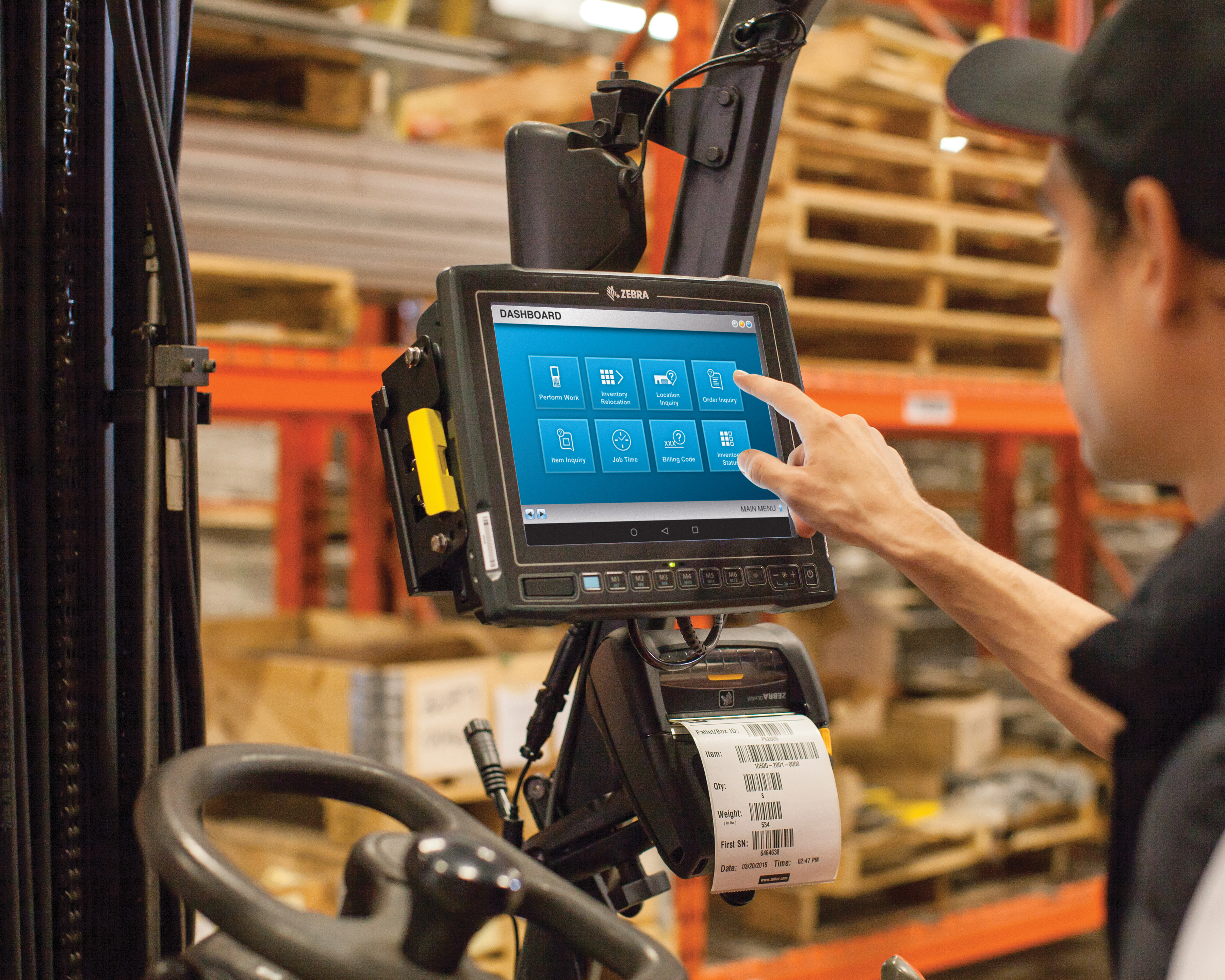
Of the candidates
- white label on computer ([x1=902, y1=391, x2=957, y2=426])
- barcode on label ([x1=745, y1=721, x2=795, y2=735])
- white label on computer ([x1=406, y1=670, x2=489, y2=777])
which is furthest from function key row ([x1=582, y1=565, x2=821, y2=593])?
white label on computer ([x1=902, y1=391, x2=957, y2=426])

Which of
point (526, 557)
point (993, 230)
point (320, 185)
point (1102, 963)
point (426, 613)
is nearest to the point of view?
point (526, 557)

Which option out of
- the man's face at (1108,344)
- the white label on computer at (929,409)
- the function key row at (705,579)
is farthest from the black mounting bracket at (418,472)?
the white label on computer at (929,409)

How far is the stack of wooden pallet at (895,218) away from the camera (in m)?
3.43

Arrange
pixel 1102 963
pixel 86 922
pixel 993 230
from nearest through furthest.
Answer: pixel 86 922 < pixel 993 230 < pixel 1102 963

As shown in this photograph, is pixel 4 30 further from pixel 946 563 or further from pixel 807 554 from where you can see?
pixel 946 563

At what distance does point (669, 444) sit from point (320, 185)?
6.04 ft

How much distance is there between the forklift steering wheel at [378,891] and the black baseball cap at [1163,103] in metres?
0.54

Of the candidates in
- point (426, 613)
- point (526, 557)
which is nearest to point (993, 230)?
point (426, 613)

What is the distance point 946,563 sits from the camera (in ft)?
4.25

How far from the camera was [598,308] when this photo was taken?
123 centimetres

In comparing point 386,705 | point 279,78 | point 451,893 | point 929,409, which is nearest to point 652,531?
point 451,893

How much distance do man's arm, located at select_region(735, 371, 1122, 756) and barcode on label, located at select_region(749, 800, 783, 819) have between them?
27 centimetres

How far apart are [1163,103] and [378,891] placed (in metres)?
0.65

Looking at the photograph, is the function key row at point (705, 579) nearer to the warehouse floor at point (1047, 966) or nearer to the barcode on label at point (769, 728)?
the barcode on label at point (769, 728)
